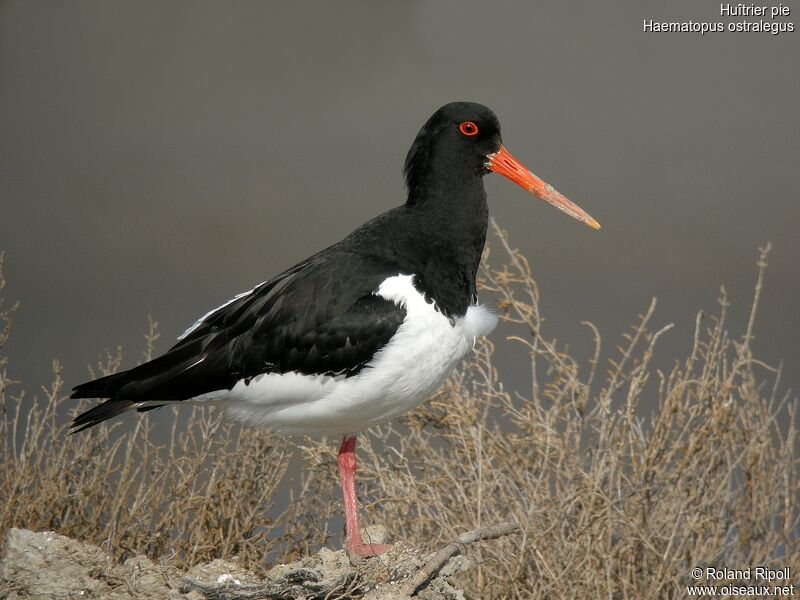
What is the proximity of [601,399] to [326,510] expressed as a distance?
181 centimetres

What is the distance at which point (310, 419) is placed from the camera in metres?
5.13

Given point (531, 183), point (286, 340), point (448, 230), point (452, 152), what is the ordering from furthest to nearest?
point (531, 183) < point (452, 152) < point (448, 230) < point (286, 340)

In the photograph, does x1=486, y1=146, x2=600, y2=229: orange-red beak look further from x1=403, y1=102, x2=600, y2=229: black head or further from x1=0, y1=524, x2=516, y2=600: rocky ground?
x1=0, y1=524, x2=516, y2=600: rocky ground

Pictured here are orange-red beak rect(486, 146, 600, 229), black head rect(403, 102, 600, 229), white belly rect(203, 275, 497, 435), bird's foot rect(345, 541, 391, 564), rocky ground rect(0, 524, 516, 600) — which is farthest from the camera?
orange-red beak rect(486, 146, 600, 229)

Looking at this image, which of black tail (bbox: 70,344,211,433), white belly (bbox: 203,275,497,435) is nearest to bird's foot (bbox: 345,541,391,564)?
white belly (bbox: 203,275,497,435)

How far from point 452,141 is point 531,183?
0.53 meters

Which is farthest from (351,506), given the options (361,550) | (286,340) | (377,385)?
(286,340)

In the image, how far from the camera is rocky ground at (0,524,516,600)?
482cm

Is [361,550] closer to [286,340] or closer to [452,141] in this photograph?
[286,340]

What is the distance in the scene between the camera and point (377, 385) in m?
4.96

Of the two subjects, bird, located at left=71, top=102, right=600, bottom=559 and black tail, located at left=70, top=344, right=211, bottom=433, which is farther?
A: black tail, located at left=70, top=344, right=211, bottom=433

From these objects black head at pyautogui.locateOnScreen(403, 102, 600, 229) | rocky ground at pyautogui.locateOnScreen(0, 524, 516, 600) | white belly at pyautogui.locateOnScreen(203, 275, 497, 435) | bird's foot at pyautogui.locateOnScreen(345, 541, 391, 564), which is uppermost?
black head at pyautogui.locateOnScreen(403, 102, 600, 229)

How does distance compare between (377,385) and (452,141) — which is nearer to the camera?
(377,385)

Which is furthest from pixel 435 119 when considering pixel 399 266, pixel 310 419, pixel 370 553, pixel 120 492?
pixel 120 492
